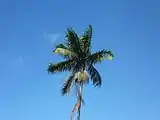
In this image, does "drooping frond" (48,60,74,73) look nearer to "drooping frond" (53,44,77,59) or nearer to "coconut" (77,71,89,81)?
"drooping frond" (53,44,77,59)

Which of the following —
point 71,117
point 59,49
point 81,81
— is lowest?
point 71,117

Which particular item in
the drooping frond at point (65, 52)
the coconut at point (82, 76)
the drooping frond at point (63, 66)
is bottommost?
the coconut at point (82, 76)

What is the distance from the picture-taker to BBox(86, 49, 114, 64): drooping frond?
54.1 metres

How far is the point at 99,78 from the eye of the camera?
177 feet

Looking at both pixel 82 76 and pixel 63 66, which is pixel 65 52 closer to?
pixel 63 66

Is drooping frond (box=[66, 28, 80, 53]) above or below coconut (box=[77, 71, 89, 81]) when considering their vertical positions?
above

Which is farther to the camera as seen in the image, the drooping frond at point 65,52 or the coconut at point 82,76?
the drooping frond at point 65,52

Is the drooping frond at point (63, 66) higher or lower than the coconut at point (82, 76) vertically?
higher

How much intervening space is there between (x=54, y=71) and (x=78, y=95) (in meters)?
4.26

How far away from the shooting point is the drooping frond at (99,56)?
54062 mm

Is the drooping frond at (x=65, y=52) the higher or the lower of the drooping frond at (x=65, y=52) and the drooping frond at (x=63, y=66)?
the higher

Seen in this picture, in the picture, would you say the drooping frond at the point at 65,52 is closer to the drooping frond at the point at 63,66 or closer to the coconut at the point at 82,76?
the drooping frond at the point at 63,66

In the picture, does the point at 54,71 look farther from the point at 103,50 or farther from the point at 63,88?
the point at 103,50

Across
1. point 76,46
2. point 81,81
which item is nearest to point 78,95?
point 81,81
